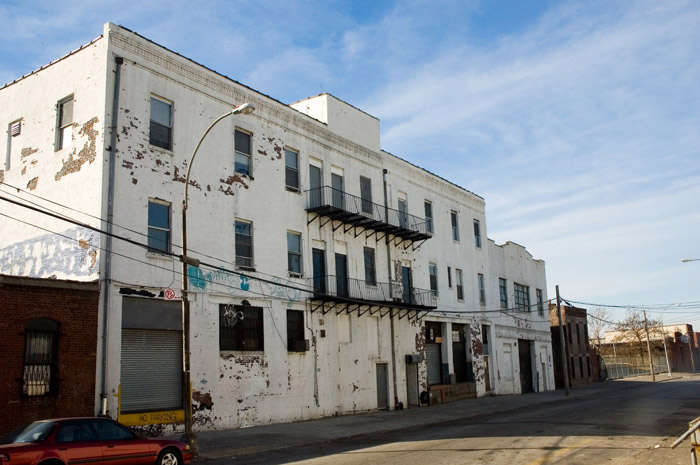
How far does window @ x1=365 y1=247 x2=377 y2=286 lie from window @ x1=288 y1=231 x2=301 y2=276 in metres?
5.11

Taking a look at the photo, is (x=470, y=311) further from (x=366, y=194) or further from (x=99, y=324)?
(x=99, y=324)

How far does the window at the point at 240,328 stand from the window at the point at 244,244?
167cm

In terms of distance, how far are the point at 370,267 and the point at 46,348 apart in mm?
16654

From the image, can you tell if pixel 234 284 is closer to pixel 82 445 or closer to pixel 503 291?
pixel 82 445

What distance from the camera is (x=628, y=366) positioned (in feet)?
250

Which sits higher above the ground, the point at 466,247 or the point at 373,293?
the point at 466,247

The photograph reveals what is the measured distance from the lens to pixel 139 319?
1938 cm

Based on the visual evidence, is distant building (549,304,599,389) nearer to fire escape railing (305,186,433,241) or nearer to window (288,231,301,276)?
fire escape railing (305,186,433,241)

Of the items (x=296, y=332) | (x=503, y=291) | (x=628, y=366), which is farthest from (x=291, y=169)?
(x=628, y=366)

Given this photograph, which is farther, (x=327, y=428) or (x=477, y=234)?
(x=477, y=234)

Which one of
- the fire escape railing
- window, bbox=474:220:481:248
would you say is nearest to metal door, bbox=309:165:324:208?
the fire escape railing

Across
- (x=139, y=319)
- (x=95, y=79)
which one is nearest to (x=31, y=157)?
(x=95, y=79)

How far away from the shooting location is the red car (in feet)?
35.4

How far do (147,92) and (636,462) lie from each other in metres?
17.7
